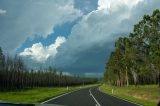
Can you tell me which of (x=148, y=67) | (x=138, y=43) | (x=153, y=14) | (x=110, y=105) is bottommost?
(x=110, y=105)

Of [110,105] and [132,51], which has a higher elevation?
[132,51]

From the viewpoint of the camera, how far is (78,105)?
2708cm

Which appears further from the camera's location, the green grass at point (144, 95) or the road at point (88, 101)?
the green grass at point (144, 95)

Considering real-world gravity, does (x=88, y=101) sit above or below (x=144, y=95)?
below

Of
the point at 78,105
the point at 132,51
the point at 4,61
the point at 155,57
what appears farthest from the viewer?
the point at 4,61

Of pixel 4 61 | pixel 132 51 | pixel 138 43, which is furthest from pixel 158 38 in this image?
pixel 4 61

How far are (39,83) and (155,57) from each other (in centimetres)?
12360

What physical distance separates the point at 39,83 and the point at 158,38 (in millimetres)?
123629

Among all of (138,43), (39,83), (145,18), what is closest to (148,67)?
(138,43)

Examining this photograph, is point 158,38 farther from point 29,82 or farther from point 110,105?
point 29,82

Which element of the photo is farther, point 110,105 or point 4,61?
point 4,61

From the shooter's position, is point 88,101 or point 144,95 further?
point 144,95

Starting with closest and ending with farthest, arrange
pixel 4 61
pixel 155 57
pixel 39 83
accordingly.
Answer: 1. pixel 155 57
2. pixel 4 61
3. pixel 39 83

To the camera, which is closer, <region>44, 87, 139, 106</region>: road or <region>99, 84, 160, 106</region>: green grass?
<region>44, 87, 139, 106</region>: road
